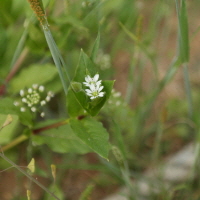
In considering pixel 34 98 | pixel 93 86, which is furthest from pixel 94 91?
pixel 34 98

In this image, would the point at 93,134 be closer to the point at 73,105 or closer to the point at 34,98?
the point at 73,105

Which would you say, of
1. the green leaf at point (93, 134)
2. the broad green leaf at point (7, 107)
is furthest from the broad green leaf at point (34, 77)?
the green leaf at point (93, 134)

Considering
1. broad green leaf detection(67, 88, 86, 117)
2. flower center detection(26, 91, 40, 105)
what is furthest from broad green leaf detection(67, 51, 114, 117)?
flower center detection(26, 91, 40, 105)

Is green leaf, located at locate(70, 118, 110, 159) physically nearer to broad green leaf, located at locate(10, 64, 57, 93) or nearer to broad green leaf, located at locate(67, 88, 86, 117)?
broad green leaf, located at locate(67, 88, 86, 117)

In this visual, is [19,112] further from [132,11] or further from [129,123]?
[132,11]

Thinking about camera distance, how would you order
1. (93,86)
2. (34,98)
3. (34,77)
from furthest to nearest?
(34,77) → (34,98) → (93,86)

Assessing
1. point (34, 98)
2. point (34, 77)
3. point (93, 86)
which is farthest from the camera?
point (34, 77)
